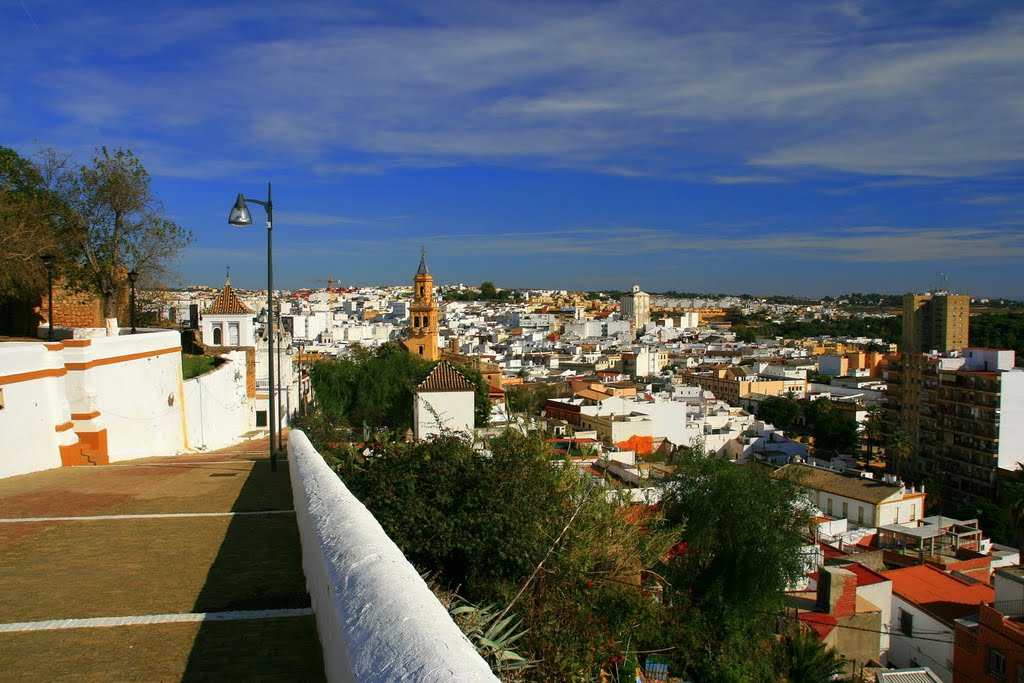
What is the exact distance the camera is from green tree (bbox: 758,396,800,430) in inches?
2291

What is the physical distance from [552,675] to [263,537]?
8.41ft

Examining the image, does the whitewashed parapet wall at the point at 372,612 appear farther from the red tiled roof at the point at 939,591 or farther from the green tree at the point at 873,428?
the green tree at the point at 873,428

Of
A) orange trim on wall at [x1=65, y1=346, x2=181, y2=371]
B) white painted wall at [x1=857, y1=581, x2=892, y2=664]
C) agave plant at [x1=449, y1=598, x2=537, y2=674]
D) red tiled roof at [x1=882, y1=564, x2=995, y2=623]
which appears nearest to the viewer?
agave plant at [x1=449, y1=598, x2=537, y2=674]

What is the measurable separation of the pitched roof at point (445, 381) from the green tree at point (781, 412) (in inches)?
1600

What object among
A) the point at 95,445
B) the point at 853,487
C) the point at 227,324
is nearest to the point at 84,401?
the point at 95,445

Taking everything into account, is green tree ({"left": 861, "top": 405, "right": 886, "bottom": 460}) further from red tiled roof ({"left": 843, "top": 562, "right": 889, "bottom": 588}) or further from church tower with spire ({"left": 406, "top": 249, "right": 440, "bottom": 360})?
red tiled roof ({"left": 843, "top": 562, "right": 889, "bottom": 588})

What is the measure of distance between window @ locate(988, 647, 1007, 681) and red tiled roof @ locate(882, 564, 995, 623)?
1.86 metres

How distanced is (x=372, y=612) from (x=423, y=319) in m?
54.8

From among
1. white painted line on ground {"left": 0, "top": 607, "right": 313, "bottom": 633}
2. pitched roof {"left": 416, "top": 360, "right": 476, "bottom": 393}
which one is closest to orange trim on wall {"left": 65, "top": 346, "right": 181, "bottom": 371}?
white painted line on ground {"left": 0, "top": 607, "right": 313, "bottom": 633}

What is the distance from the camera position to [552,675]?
160 inches

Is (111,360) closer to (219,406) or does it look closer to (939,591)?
(219,406)

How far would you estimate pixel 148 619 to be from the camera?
3949 mm

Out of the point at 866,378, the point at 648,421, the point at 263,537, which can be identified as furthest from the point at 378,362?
the point at 866,378

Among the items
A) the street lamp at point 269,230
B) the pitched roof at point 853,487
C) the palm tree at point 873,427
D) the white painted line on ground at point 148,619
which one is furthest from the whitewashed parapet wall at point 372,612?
the palm tree at point 873,427
